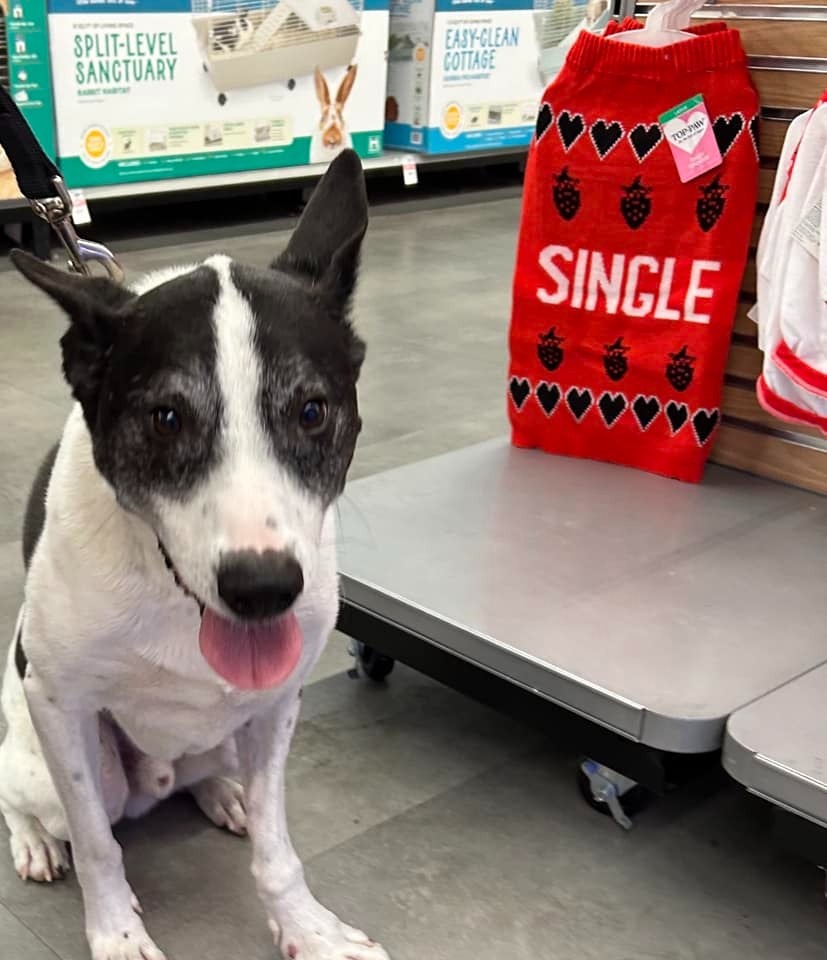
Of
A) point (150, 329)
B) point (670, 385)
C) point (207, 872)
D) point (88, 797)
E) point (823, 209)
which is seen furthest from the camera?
point (670, 385)

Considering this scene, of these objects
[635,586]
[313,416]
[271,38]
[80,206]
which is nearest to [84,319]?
[313,416]

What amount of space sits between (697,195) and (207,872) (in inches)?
64.3

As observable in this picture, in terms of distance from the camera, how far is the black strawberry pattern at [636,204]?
8.12 ft

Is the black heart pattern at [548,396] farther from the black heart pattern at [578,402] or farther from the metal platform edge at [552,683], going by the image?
the metal platform edge at [552,683]

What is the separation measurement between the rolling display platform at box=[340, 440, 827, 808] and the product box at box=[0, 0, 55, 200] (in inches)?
132

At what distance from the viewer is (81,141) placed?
17.6 feet

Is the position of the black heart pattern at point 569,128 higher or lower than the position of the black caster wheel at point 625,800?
higher

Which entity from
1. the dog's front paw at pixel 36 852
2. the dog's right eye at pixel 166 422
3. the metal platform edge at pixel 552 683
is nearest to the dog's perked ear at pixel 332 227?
the dog's right eye at pixel 166 422

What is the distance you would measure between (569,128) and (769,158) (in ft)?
1.38

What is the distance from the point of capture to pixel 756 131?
2.39 m

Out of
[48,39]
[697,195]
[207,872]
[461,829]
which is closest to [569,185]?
[697,195]

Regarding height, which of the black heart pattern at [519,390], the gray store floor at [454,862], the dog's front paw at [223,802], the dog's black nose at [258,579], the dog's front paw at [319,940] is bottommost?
the gray store floor at [454,862]

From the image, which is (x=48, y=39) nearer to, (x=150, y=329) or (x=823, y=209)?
(x=823, y=209)

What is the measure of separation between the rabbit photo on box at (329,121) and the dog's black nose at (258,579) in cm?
540
